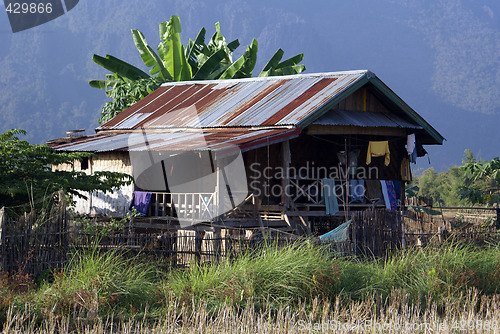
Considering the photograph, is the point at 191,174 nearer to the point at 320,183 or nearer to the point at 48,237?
the point at 320,183

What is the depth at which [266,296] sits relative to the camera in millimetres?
10250

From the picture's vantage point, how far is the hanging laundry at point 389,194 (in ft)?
67.4

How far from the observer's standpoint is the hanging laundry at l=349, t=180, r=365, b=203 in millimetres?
20000

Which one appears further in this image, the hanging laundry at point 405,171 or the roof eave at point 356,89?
the hanging laundry at point 405,171

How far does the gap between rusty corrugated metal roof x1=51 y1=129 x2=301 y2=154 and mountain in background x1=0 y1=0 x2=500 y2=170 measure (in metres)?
72.0

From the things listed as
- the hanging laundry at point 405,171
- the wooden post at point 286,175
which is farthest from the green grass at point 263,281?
the hanging laundry at point 405,171

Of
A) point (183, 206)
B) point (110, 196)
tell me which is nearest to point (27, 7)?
point (110, 196)

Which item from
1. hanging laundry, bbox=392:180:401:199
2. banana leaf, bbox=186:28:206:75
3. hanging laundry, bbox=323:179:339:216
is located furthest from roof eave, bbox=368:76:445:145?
banana leaf, bbox=186:28:206:75

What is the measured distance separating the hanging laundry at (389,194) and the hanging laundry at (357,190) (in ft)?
2.51

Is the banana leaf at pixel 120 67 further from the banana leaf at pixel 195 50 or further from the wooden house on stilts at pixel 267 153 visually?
the wooden house on stilts at pixel 267 153

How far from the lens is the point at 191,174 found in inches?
764

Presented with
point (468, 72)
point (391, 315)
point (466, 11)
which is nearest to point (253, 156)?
point (391, 315)

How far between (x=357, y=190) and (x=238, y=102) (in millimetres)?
4507

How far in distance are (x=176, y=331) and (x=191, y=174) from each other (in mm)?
10876
